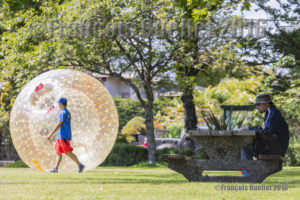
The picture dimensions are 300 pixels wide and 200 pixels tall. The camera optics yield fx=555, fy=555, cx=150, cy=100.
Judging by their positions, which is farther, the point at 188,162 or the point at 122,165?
the point at 122,165

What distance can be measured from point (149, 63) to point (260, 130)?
42.6 feet

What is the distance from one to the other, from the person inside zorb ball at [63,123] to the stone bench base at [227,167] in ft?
8.63

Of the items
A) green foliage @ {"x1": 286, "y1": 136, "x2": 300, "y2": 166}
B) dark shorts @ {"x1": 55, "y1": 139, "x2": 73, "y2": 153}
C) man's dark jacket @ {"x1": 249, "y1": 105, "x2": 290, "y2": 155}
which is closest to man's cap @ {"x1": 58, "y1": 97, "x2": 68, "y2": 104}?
dark shorts @ {"x1": 55, "y1": 139, "x2": 73, "y2": 153}

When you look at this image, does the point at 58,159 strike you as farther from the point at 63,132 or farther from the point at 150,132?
the point at 150,132

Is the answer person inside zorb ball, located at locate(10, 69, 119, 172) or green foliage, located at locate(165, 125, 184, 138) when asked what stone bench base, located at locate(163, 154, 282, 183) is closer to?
person inside zorb ball, located at locate(10, 69, 119, 172)

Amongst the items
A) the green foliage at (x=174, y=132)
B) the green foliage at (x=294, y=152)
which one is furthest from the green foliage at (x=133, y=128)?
the green foliage at (x=294, y=152)

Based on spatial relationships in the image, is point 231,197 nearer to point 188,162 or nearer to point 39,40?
point 188,162

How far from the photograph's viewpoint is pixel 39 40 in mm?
21969

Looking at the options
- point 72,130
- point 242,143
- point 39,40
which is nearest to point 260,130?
point 242,143

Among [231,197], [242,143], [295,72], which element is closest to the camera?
[231,197]

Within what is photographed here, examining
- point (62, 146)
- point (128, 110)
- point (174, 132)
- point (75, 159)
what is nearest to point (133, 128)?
point (174, 132)

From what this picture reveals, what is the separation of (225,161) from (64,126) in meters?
3.69

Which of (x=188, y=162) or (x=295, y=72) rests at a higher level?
(x=295, y=72)

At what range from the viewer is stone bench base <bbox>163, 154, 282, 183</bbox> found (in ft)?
30.1
